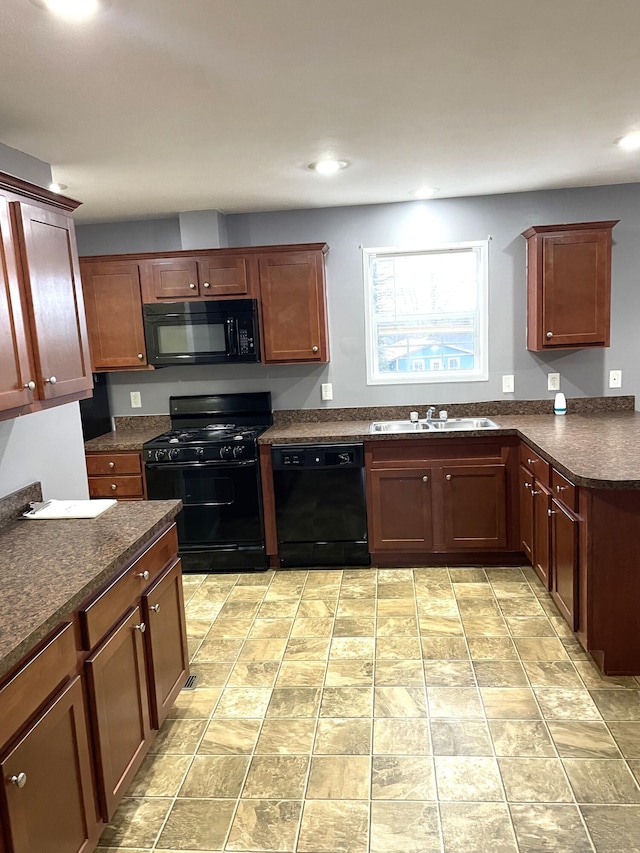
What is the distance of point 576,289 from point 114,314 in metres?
2.98

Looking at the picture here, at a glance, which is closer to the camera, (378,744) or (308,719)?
(378,744)

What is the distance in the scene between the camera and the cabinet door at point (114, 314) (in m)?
4.16

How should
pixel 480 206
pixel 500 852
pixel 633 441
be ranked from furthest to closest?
pixel 480 206, pixel 633 441, pixel 500 852

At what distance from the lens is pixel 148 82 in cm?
204

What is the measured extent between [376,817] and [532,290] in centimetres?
319

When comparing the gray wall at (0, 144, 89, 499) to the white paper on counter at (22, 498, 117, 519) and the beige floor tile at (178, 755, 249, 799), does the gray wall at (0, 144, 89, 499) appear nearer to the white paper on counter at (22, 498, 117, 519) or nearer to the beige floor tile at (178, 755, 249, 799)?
the white paper on counter at (22, 498, 117, 519)

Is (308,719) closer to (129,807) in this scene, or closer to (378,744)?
(378,744)

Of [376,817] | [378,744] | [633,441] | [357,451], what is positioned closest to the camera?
[376,817]

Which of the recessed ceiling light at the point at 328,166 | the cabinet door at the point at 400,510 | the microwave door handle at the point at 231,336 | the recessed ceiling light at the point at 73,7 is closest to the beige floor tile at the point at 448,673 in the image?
the cabinet door at the point at 400,510

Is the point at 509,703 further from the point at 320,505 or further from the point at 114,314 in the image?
the point at 114,314

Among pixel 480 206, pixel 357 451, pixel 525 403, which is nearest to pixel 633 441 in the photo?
pixel 525 403

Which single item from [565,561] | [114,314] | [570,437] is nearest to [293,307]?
[114,314]

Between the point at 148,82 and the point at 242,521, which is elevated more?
the point at 148,82

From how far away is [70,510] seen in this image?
8.08 feet
